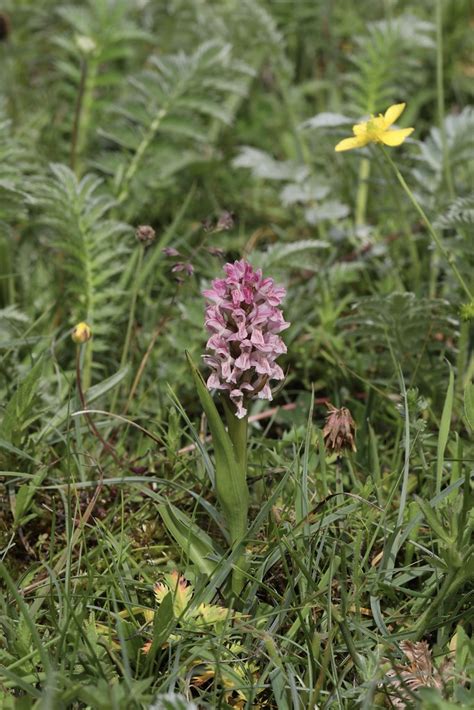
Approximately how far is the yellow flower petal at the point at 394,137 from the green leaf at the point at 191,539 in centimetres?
102

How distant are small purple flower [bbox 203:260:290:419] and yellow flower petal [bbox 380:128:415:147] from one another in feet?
1.90

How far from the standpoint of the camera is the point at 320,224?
3.32 meters

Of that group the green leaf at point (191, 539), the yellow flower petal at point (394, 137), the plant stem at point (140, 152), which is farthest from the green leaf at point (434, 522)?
the plant stem at point (140, 152)

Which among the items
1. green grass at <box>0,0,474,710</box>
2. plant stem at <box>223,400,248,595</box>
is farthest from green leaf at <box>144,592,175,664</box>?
plant stem at <box>223,400,248,595</box>

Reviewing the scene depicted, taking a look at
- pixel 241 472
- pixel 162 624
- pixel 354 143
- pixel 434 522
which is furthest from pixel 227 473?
pixel 354 143

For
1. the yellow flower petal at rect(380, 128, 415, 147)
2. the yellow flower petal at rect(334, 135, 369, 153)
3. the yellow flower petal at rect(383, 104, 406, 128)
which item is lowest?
the yellow flower petal at rect(334, 135, 369, 153)

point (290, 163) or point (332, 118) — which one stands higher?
point (332, 118)

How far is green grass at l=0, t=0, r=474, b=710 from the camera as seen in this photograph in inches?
66.7

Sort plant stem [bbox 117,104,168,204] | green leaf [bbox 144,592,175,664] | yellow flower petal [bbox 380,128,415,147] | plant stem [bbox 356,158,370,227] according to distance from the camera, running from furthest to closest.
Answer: plant stem [bbox 356,158,370,227], plant stem [bbox 117,104,168,204], yellow flower petal [bbox 380,128,415,147], green leaf [bbox 144,592,175,664]

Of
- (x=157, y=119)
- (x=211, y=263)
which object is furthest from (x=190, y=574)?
(x=157, y=119)

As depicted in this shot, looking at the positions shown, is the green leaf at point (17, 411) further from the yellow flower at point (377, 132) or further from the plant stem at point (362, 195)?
the plant stem at point (362, 195)

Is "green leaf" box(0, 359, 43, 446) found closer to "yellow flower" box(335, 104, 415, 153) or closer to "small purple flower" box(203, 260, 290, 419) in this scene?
"small purple flower" box(203, 260, 290, 419)

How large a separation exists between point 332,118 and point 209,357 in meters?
1.32

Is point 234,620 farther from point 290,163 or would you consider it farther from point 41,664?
point 290,163
